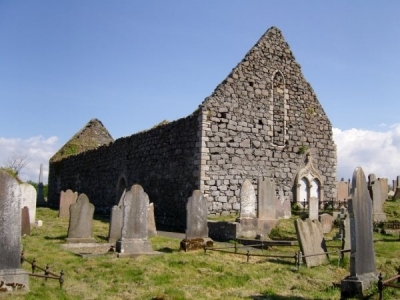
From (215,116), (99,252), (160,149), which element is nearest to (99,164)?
(160,149)

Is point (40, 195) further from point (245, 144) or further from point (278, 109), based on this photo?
point (278, 109)

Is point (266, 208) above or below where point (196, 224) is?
above

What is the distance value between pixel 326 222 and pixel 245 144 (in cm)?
493

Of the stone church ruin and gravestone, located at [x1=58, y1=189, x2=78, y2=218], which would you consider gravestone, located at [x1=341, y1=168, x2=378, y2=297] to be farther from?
gravestone, located at [x1=58, y1=189, x2=78, y2=218]

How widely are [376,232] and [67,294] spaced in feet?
35.2

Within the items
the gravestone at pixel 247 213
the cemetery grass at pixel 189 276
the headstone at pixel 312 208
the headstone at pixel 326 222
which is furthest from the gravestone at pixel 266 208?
the cemetery grass at pixel 189 276

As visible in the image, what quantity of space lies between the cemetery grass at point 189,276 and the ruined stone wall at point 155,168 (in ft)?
22.2

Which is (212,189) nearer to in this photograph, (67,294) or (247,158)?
(247,158)

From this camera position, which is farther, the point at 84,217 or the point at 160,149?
the point at 160,149

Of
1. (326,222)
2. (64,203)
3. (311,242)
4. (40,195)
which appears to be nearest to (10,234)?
(311,242)

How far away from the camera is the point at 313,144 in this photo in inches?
799

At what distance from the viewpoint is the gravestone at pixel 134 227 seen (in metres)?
10.1

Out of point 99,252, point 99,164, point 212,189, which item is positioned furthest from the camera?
point 99,164

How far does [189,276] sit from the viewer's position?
8195 millimetres
